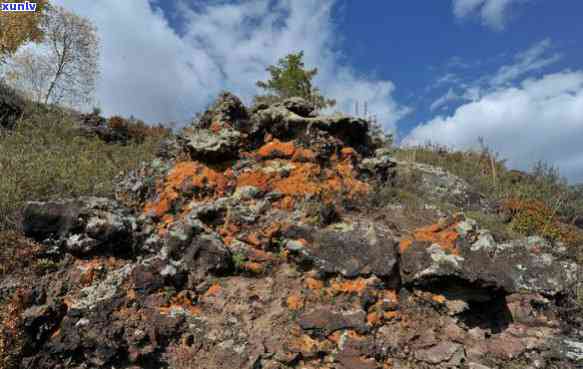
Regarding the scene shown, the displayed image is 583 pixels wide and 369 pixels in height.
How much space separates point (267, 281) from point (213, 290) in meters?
0.67

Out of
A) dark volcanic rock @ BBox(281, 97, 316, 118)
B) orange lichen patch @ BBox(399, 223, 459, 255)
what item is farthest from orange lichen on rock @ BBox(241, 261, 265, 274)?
dark volcanic rock @ BBox(281, 97, 316, 118)

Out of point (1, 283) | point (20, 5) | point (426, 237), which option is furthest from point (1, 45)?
point (426, 237)

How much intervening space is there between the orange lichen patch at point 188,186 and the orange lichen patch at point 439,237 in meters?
2.85

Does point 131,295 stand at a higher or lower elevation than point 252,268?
lower

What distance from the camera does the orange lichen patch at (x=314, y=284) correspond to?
13.2 feet

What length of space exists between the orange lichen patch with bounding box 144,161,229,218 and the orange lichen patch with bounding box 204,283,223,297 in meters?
1.58

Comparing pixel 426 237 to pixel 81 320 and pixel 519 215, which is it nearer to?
pixel 519 215

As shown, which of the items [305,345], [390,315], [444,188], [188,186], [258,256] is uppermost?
[444,188]

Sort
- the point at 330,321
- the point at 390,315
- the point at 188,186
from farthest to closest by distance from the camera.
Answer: the point at 188,186 < the point at 390,315 < the point at 330,321

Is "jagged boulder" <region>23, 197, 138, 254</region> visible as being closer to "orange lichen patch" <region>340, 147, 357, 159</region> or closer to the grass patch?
"orange lichen patch" <region>340, 147, 357, 159</region>

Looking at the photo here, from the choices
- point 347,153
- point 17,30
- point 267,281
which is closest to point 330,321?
point 267,281

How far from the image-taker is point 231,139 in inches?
220

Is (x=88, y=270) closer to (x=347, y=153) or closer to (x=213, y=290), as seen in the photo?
(x=213, y=290)

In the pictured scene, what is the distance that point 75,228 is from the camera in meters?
4.23
